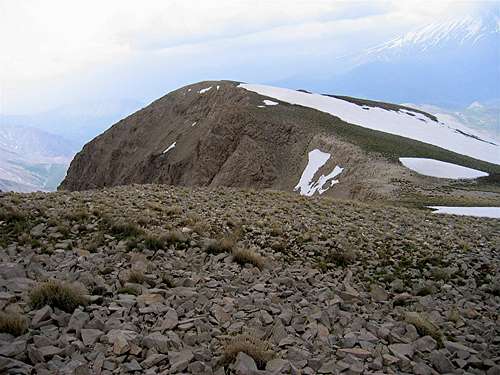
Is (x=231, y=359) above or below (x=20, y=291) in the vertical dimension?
below

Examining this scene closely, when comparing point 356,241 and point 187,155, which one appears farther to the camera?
point 187,155

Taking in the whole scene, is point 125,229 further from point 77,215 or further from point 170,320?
point 170,320

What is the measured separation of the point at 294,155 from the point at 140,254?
52.1 meters

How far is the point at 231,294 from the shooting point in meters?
8.94

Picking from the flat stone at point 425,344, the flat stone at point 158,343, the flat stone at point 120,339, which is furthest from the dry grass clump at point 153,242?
the flat stone at point 425,344

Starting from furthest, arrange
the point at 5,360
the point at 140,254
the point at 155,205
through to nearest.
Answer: the point at 155,205 → the point at 140,254 → the point at 5,360

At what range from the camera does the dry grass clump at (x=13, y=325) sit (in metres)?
6.67

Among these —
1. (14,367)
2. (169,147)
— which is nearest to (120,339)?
(14,367)

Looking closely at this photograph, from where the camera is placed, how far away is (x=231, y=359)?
20.8 ft

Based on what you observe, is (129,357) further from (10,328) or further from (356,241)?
(356,241)

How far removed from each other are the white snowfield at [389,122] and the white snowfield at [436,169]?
2213 cm

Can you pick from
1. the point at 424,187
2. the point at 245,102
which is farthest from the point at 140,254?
the point at 245,102

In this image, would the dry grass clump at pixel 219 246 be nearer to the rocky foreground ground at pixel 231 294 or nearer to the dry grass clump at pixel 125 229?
the rocky foreground ground at pixel 231 294

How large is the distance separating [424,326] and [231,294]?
3.70 meters
